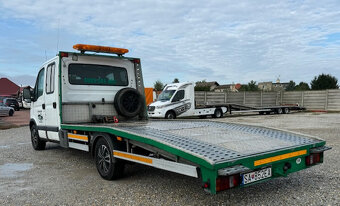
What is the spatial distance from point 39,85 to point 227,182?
6.08 meters

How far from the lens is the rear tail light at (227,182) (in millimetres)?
3150

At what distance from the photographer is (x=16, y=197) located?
4.35m

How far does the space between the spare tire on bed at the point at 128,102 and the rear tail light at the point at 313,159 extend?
414 cm

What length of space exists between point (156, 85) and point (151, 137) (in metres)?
52.9

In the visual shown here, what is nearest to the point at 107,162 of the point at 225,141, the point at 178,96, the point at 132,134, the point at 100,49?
the point at 132,134

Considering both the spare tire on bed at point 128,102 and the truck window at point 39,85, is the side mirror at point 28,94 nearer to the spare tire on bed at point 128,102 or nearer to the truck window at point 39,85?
the truck window at point 39,85

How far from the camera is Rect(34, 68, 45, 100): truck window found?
7379mm

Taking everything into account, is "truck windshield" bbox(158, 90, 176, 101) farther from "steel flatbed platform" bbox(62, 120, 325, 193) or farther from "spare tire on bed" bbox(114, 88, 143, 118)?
"steel flatbed platform" bbox(62, 120, 325, 193)

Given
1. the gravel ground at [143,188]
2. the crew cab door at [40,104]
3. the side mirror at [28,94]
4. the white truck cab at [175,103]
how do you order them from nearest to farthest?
the gravel ground at [143,188] < the crew cab door at [40,104] < the side mirror at [28,94] < the white truck cab at [175,103]

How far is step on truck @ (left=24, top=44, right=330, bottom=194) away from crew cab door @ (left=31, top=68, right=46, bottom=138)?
0.03 m

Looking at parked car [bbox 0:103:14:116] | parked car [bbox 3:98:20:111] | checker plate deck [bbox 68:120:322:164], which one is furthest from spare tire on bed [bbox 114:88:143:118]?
parked car [bbox 3:98:20:111]

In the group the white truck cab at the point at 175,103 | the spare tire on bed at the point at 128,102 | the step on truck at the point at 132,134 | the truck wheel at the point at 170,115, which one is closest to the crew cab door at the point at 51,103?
the step on truck at the point at 132,134

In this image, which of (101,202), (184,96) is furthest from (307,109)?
(101,202)

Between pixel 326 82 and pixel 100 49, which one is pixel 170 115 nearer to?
pixel 100 49
